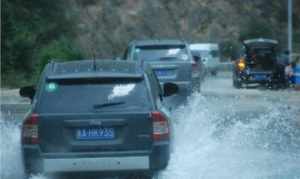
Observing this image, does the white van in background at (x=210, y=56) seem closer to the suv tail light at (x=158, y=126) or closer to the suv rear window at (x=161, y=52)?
the suv rear window at (x=161, y=52)

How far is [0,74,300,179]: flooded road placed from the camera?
489 inches

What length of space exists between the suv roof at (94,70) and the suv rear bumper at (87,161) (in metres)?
0.94

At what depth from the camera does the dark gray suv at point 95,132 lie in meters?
10.0

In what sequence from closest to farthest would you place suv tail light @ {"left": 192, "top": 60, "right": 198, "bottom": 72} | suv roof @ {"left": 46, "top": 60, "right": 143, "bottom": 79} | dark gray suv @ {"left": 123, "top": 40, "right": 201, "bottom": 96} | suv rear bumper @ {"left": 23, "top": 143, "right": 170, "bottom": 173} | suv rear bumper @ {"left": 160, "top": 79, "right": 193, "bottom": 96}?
suv rear bumper @ {"left": 23, "top": 143, "right": 170, "bottom": 173} → suv roof @ {"left": 46, "top": 60, "right": 143, "bottom": 79} → suv rear bumper @ {"left": 160, "top": 79, "right": 193, "bottom": 96} → dark gray suv @ {"left": 123, "top": 40, "right": 201, "bottom": 96} → suv tail light @ {"left": 192, "top": 60, "right": 198, "bottom": 72}

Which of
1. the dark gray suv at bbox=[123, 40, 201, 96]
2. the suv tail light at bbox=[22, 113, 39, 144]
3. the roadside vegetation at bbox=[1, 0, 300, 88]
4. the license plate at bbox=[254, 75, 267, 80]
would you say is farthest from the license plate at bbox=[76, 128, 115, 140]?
the roadside vegetation at bbox=[1, 0, 300, 88]

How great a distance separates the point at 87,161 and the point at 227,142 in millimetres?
6028

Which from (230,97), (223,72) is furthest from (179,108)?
(223,72)

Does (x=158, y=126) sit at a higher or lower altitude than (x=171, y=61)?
higher

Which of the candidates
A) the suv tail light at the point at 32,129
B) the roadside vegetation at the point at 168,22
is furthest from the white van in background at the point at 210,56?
the suv tail light at the point at 32,129

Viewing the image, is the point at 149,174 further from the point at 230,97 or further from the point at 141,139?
the point at 230,97

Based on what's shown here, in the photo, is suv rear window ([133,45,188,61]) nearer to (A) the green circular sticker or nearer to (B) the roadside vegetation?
(A) the green circular sticker

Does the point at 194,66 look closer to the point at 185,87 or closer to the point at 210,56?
the point at 185,87

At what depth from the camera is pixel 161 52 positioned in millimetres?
21578

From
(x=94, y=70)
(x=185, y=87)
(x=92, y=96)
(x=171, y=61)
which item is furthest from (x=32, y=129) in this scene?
(x=171, y=61)
